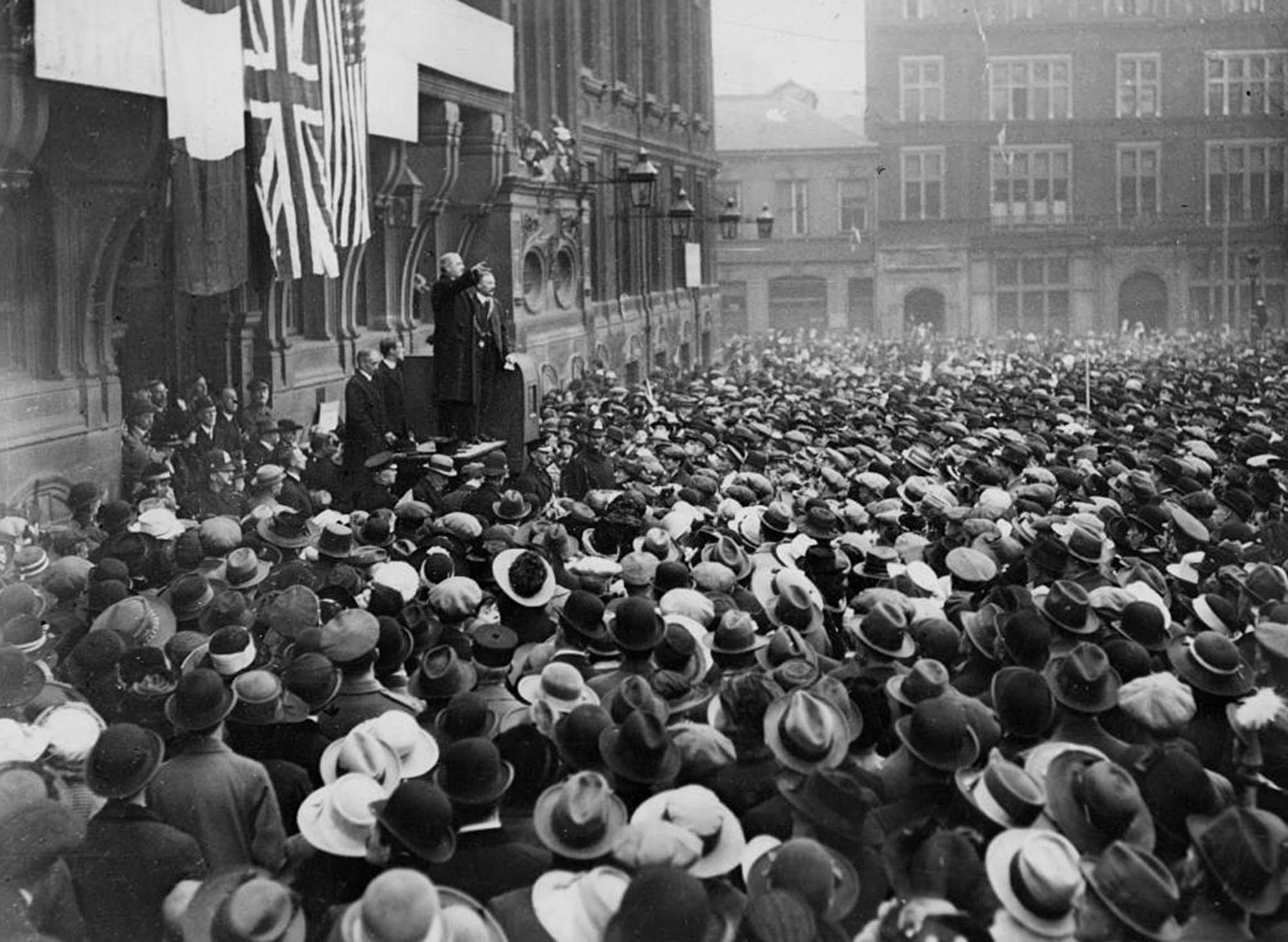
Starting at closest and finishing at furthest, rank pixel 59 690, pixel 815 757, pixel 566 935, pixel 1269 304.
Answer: pixel 566 935 → pixel 815 757 → pixel 59 690 → pixel 1269 304

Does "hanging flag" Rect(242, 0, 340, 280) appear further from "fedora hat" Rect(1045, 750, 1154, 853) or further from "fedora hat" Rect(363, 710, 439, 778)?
"fedora hat" Rect(1045, 750, 1154, 853)

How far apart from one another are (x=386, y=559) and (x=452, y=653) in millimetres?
2084

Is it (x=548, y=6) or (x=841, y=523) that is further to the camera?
(x=548, y=6)

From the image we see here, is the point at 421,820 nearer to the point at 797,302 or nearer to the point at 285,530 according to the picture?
the point at 285,530

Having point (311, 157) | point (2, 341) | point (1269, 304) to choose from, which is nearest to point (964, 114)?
point (1269, 304)

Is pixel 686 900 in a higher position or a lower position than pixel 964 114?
lower

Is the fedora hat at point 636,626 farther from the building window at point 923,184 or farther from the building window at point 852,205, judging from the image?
the building window at point 923,184

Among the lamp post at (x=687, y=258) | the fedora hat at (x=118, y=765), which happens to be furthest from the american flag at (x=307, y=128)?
the lamp post at (x=687, y=258)

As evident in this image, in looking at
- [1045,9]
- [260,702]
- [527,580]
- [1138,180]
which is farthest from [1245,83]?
[260,702]

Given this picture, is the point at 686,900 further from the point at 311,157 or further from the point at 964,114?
the point at 964,114

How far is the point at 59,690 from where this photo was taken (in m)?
5.39

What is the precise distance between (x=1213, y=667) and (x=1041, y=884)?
5.75 ft

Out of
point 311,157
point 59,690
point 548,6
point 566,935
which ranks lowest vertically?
point 566,935

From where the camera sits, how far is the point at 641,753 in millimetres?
4504
